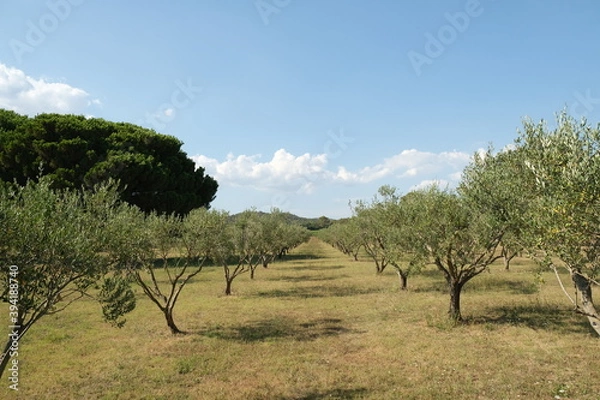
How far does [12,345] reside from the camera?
10047 mm

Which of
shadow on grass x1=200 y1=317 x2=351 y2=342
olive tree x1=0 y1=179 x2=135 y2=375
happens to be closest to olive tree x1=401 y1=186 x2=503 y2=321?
shadow on grass x1=200 y1=317 x2=351 y2=342

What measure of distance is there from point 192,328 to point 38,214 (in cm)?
1555

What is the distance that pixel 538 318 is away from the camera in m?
23.5

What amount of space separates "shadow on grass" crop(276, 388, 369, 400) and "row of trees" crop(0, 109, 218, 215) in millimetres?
40951

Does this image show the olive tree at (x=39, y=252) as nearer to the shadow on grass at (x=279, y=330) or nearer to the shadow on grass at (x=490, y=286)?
the shadow on grass at (x=279, y=330)

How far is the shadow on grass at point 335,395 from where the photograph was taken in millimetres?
13406

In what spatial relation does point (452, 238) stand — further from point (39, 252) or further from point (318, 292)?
point (39, 252)

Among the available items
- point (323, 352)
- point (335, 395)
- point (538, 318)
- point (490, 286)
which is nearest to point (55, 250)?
point (335, 395)

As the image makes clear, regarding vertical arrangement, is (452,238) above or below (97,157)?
below

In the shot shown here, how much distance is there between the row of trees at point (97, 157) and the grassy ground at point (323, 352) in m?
25.5

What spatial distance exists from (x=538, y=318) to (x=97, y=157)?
54904 millimetres

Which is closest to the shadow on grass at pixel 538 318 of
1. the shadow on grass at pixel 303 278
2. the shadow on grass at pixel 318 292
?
the shadow on grass at pixel 318 292

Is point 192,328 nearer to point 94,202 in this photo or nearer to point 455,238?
point 94,202

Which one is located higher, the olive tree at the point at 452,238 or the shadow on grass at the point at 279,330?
the olive tree at the point at 452,238
